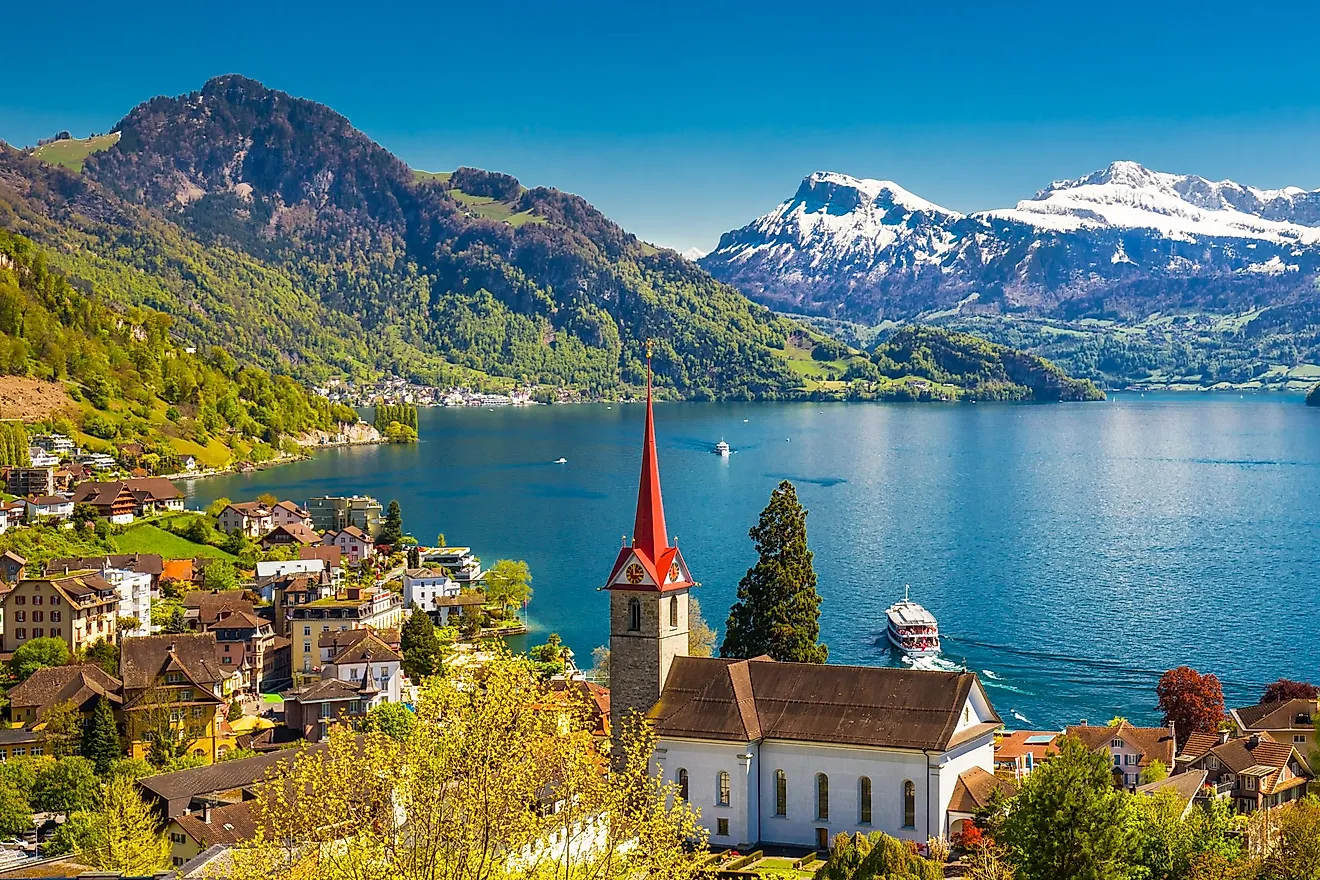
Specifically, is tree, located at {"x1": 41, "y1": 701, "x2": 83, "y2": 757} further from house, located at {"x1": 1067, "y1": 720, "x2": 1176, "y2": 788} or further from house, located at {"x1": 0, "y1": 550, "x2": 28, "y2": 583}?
house, located at {"x1": 1067, "y1": 720, "x2": 1176, "y2": 788}

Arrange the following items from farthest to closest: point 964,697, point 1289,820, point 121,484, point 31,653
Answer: point 121,484, point 31,653, point 964,697, point 1289,820

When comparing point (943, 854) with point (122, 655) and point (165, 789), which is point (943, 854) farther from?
point (122, 655)

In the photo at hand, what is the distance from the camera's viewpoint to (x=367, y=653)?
58500 millimetres

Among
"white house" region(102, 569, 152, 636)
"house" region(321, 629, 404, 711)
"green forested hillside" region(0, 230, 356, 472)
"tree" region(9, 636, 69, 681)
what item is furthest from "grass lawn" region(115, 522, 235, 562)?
"green forested hillside" region(0, 230, 356, 472)

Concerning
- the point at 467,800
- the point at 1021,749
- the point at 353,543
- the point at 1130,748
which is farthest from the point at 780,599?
the point at 353,543

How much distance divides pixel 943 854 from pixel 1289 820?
726cm

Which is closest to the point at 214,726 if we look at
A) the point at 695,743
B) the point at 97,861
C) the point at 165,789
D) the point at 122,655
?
the point at 122,655

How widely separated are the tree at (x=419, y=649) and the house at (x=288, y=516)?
45.0 metres

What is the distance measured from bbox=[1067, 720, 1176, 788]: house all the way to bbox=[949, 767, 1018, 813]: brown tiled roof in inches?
458

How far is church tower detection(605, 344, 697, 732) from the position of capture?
3634 centimetres

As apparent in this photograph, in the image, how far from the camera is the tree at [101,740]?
48875 millimetres

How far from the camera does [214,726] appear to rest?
53688mm

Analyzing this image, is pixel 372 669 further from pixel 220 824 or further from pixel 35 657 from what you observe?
pixel 220 824

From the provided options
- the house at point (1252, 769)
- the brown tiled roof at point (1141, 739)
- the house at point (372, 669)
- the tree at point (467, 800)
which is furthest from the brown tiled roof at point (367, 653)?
the tree at point (467, 800)
